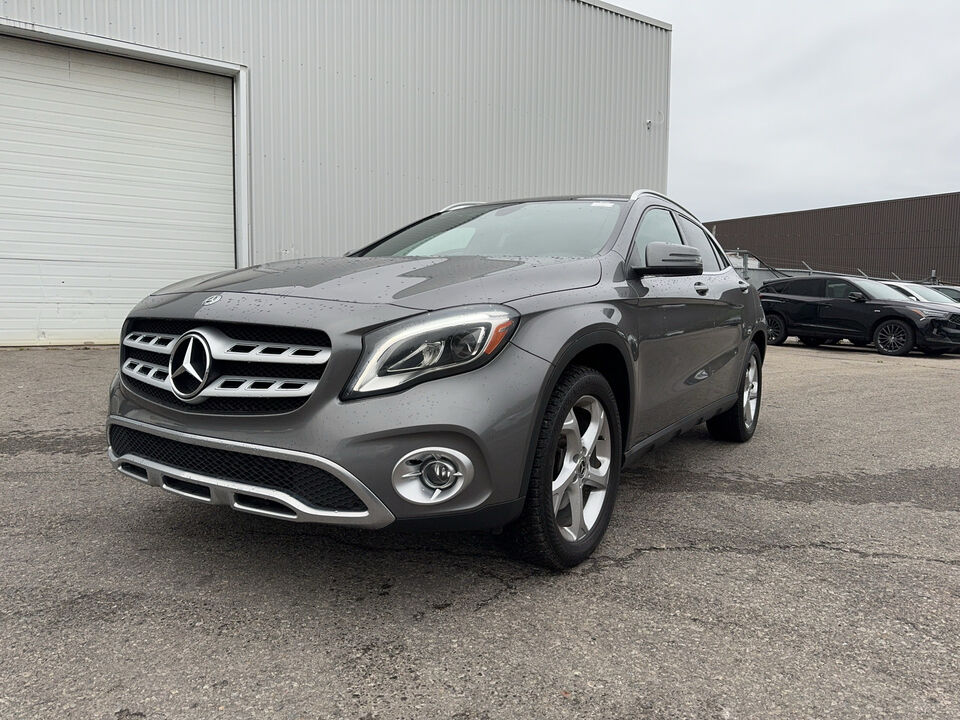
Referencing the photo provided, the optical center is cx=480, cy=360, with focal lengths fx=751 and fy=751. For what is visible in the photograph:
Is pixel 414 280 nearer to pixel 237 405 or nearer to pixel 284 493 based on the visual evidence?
pixel 237 405

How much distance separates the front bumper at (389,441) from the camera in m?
2.16

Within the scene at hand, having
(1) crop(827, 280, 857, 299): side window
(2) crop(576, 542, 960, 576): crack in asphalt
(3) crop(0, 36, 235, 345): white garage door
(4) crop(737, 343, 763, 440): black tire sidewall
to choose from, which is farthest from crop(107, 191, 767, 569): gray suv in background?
(1) crop(827, 280, 857, 299): side window

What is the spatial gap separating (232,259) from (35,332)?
258 cm

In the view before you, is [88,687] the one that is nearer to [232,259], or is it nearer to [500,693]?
[500,693]

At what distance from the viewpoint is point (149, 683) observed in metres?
A: 1.93

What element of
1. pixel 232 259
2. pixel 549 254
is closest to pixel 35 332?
pixel 232 259

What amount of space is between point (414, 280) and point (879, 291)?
13.7m

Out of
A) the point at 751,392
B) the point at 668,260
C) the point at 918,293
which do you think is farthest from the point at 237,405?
the point at 918,293

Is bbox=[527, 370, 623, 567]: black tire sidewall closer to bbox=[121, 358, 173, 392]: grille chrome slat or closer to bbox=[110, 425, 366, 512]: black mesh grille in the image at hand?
bbox=[110, 425, 366, 512]: black mesh grille

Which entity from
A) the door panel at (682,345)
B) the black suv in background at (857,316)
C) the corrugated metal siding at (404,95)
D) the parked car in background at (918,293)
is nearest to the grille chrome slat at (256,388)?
the door panel at (682,345)

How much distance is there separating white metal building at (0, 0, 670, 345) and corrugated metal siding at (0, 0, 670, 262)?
3 centimetres

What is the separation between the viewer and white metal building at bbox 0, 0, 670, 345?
9062mm

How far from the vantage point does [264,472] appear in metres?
2.24

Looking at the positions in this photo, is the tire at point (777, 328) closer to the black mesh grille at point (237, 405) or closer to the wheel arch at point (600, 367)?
the wheel arch at point (600, 367)
